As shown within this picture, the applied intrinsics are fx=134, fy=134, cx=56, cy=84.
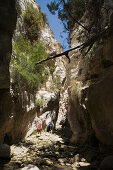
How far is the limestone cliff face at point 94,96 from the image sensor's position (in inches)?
208

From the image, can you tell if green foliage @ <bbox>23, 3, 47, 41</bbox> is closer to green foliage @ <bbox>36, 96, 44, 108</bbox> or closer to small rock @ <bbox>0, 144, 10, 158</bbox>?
green foliage @ <bbox>36, 96, 44, 108</bbox>

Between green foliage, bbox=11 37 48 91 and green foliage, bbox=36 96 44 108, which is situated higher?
green foliage, bbox=11 37 48 91

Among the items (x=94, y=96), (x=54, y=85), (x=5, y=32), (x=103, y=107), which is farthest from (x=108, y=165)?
(x=54, y=85)

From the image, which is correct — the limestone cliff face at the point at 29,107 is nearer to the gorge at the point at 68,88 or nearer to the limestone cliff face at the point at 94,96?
the gorge at the point at 68,88

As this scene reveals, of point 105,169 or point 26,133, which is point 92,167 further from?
point 26,133

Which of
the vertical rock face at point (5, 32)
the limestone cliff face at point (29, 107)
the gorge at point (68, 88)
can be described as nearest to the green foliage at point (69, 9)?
the gorge at point (68, 88)

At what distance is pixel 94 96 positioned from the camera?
5988 mm

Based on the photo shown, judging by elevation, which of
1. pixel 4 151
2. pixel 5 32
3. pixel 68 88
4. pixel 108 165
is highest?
pixel 5 32

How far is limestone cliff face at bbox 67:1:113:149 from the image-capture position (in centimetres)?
529

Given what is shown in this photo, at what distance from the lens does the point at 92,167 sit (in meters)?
4.70

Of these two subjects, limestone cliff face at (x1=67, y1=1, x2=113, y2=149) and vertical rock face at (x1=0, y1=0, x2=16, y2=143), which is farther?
limestone cliff face at (x1=67, y1=1, x2=113, y2=149)

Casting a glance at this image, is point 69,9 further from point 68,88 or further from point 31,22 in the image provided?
point 31,22

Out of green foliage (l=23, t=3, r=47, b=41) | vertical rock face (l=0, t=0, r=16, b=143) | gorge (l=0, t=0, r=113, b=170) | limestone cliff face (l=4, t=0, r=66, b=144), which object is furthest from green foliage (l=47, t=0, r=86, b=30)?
green foliage (l=23, t=3, r=47, b=41)

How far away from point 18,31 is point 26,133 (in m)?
8.93
